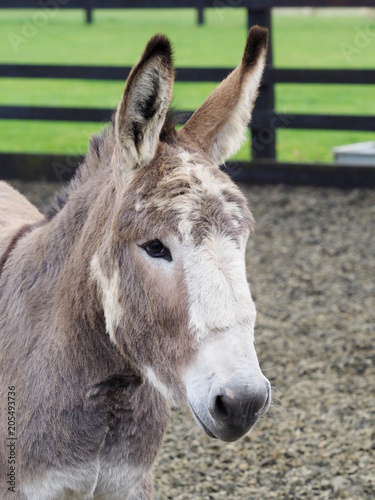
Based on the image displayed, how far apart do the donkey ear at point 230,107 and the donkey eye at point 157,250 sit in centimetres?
40

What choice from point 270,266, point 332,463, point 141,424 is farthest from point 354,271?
point 141,424

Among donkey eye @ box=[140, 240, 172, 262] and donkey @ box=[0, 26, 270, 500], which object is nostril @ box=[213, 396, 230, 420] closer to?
donkey @ box=[0, 26, 270, 500]

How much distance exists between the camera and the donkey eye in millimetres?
Answer: 1819

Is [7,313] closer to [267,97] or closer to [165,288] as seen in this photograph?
[165,288]

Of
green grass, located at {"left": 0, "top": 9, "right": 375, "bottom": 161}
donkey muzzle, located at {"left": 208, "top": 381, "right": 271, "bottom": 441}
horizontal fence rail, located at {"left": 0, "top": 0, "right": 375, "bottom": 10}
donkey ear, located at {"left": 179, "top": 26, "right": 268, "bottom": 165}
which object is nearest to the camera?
donkey muzzle, located at {"left": 208, "top": 381, "right": 271, "bottom": 441}

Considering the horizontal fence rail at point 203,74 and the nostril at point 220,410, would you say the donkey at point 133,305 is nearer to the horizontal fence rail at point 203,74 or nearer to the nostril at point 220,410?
the nostril at point 220,410

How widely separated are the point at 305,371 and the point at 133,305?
2458 millimetres

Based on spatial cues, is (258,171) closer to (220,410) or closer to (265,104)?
(265,104)

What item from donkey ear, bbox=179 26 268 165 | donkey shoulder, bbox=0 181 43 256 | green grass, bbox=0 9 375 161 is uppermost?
donkey ear, bbox=179 26 268 165

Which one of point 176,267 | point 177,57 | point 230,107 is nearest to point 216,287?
point 176,267

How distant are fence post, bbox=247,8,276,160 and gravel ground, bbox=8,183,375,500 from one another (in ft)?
2.50

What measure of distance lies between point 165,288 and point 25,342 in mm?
624

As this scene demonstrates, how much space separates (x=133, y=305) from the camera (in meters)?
1.89

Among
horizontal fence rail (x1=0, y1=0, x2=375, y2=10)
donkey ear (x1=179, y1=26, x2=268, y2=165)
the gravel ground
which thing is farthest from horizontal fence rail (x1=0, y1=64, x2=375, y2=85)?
donkey ear (x1=179, y1=26, x2=268, y2=165)
